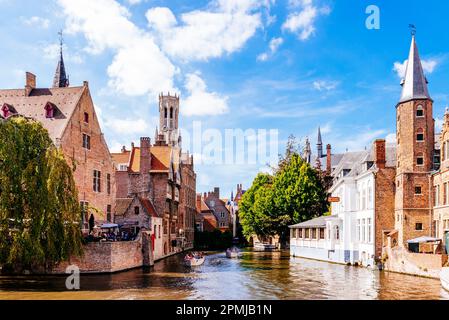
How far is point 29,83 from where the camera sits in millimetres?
40500

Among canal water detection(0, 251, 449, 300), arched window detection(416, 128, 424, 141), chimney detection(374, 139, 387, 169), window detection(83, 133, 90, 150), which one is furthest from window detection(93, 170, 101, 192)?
arched window detection(416, 128, 424, 141)

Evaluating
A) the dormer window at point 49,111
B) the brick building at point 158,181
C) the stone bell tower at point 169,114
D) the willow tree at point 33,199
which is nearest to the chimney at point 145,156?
the brick building at point 158,181

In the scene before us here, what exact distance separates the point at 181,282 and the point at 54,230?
7.65 metres

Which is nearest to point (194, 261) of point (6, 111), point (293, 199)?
point (6, 111)

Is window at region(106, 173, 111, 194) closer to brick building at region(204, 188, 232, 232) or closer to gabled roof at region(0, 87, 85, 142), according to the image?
gabled roof at region(0, 87, 85, 142)

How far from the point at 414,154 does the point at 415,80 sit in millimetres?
5629

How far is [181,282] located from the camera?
96.3 ft

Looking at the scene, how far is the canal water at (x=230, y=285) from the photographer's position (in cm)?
2414

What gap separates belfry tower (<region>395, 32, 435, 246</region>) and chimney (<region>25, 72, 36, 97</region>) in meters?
28.2

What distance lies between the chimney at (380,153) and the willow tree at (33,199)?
2283cm

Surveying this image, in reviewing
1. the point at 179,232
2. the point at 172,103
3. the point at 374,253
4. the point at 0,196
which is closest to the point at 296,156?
the point at 179,232

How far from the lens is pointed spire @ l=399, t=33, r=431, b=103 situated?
124ft

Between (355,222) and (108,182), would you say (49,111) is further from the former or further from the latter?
(355,222)
